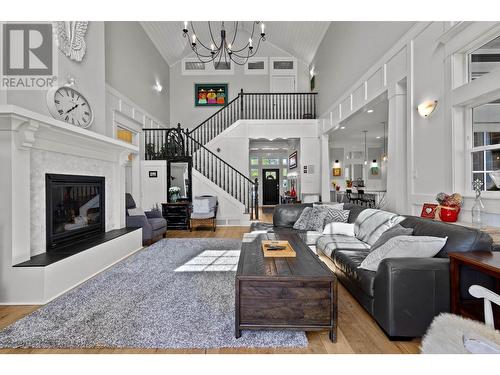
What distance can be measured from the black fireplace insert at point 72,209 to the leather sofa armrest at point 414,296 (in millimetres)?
3545

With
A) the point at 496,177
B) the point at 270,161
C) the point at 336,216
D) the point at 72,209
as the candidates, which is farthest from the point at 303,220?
the point at 270,161

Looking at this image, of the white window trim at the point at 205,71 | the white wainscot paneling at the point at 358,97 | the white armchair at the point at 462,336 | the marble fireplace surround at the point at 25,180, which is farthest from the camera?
the white window trim at the point at 205,71

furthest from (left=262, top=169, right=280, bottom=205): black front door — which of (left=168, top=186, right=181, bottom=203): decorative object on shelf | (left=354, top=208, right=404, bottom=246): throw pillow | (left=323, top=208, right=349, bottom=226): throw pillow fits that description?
(left=354, top=208, right=404, bottom=246): throw pillow

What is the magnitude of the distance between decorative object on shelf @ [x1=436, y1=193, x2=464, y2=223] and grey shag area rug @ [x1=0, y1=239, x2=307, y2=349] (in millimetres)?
2145

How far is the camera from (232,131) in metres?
8.73

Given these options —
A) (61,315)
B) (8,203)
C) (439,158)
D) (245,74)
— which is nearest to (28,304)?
(61,315)

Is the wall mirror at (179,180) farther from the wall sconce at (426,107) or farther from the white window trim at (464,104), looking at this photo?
the white window trim at (464,104)

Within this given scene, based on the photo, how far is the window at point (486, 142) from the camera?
8.95 feet

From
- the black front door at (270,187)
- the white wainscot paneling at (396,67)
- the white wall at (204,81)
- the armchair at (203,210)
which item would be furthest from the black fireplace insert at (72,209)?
the black front door at (270,187)

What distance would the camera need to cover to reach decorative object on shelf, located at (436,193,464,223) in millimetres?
2861

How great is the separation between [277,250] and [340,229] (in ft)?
6.00

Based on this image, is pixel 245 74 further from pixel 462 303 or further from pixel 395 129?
pixel 462 303
